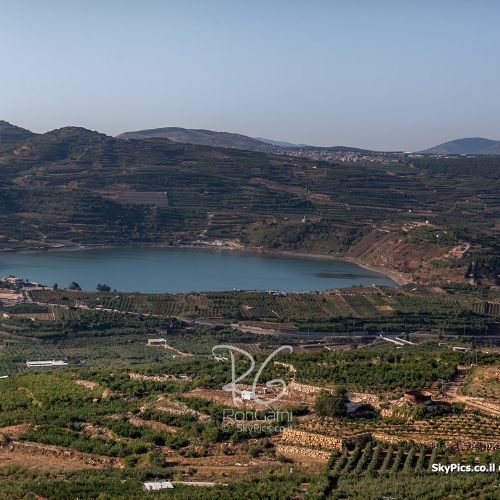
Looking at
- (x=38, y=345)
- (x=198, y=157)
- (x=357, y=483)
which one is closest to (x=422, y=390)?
(x=357, y=483)

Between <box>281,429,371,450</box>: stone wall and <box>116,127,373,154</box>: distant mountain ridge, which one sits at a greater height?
<box>116,127,373,154</box>: distant mountain ridge

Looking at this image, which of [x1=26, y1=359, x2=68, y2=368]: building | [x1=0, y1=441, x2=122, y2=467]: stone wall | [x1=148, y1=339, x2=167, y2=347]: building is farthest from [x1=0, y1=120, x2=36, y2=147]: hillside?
[x1=0, y1=441, x2=122, y2=467]: stone wall

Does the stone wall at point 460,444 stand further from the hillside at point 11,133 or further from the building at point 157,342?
the hillside at point 11,133

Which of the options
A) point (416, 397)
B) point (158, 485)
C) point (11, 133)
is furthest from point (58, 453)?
point (11, 133)

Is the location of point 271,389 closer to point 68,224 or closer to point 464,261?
point 464,261

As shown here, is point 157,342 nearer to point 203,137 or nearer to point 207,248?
point 207,248

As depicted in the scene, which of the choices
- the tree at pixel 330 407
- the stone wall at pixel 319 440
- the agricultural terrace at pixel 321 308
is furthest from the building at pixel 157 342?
the stone wall at pixel 319 440

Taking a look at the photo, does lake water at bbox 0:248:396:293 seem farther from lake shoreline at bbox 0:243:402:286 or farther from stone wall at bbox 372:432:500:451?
stone wall at bbox 372:432:500:451
